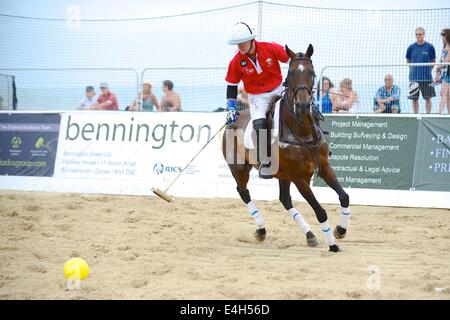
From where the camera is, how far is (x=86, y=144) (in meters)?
14.8

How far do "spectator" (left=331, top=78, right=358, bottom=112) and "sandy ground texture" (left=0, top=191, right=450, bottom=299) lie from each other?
2.12 metres

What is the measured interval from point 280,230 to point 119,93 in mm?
6528

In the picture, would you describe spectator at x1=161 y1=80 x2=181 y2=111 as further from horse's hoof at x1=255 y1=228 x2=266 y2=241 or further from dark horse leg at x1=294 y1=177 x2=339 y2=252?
→ dark horse leg at x1=294 y1=177 x2=339 y2=252

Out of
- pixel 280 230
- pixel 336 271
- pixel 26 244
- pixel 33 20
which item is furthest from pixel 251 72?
pixel 33 20

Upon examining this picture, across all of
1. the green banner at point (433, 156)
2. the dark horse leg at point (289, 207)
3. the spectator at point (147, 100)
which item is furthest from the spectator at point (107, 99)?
the green banner at point (433, 156)

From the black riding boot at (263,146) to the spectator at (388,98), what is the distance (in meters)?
4.25

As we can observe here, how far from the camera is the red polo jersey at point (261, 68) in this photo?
8953mm

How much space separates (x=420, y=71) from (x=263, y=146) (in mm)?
4792

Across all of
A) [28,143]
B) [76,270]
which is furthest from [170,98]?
[76,270]

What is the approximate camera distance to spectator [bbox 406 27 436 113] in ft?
40.1

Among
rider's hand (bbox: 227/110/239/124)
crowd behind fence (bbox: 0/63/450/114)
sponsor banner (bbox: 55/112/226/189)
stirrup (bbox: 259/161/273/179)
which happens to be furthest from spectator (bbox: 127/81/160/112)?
stirrup (bbox: 259/161/273/179)

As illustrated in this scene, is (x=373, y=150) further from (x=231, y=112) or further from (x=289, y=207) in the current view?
(x=231, y=112)
